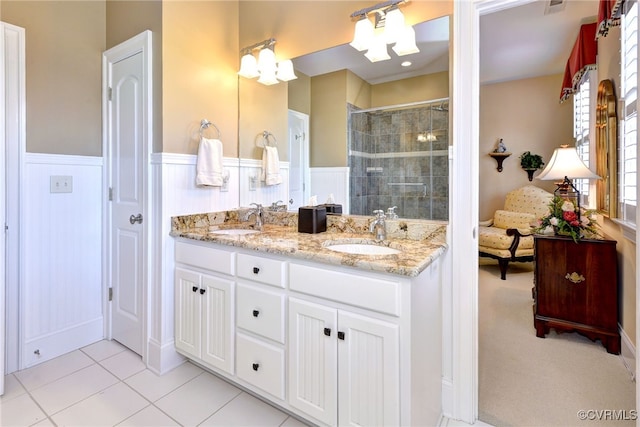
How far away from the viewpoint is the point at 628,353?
7.01ft

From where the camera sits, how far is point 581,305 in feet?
7.72

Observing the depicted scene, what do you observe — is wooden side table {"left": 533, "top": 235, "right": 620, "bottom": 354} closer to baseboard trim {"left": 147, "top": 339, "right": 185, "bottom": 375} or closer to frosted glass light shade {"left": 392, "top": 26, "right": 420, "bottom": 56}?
frosted glass light shade {"left": 392, "top": 26, "right": 420, "bottom": 56}

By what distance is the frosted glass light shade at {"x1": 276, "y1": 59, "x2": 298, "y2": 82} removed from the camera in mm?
2223

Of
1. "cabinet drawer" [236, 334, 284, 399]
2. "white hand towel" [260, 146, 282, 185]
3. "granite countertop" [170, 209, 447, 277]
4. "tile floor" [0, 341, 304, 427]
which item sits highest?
"white hand towel" [260, 146, 282, 185]

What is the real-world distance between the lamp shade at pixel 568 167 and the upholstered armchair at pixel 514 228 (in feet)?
3.29

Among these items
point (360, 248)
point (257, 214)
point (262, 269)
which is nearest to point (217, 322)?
point (262, 269)

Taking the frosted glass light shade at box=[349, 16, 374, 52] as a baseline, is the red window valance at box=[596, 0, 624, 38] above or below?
above

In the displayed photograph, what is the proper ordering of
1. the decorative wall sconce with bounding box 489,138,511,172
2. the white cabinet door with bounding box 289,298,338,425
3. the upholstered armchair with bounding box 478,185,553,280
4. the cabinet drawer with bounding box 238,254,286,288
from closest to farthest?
the white cabinet door with bounding box 289,298,338,425 → the cabinet drawer with bounding box 238,254,286,288 → the upholstered armchair with bounding box 478,185,553,280 → the decorative wall sconce with bounding box 489,138,511,172

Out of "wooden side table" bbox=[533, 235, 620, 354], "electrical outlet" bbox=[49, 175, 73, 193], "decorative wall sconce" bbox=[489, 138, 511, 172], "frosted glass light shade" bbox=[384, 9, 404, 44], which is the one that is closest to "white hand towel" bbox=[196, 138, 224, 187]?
"electrical outlet" bbox=[49, 175, 73, 193]

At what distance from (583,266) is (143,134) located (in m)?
3.11

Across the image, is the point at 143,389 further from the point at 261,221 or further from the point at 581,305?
the point at 581,305

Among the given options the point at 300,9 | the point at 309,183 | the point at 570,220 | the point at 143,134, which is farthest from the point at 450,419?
the point at 300,9

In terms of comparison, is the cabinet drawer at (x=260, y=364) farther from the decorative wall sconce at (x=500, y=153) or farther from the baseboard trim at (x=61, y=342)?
the decorative wall sconce at (x=500, y=153)

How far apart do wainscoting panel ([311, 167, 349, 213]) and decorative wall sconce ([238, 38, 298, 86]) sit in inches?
27.5
